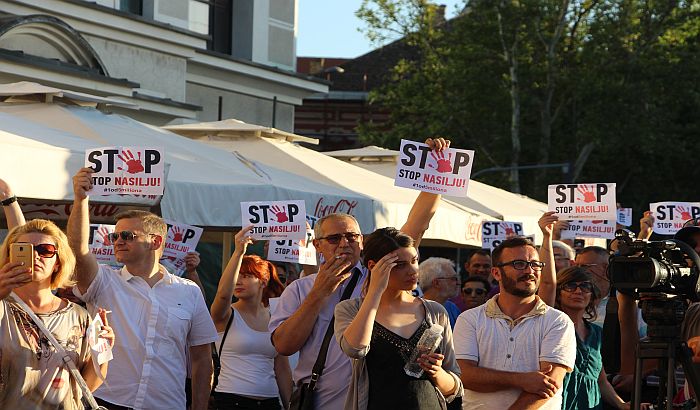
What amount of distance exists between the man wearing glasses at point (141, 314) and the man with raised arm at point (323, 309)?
527mm

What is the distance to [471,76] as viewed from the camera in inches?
1631

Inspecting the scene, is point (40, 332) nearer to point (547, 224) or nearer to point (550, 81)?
point (547, 224)

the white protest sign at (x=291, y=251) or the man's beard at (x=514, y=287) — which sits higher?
the white protest sign at (x=291, y=251)

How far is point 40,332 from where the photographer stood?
5.90 m

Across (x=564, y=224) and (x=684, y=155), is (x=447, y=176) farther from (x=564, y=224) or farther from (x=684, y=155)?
(x=684, y=155)

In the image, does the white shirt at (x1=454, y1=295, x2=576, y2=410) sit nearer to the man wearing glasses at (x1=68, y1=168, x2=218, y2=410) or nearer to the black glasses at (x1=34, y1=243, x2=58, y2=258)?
the man wearing glasses at (x1=68, y1=168, x2=218, y2=410)

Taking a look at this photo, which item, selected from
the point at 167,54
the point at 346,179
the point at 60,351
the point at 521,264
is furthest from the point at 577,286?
the point at 167,54

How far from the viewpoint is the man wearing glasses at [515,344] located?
717 cm

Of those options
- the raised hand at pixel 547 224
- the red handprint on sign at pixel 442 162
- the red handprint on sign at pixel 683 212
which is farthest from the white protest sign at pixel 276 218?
the red handprint on sign at pixel 683 212

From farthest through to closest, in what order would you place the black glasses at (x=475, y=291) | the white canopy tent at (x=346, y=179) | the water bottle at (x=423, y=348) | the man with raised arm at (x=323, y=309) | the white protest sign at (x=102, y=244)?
the white canopy tent at (x=346, y=179) < the black glasses at (x=475, y=291) < the white protest sign at (x=102, y=244) < the man with raised arm at (x=323, y=309) < the water bottle at (x=423, y=348)

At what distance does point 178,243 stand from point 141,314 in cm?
Answer: 355

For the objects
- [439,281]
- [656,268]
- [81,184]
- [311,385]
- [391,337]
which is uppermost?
[81,184]

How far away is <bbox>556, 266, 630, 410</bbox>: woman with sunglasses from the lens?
8086mm

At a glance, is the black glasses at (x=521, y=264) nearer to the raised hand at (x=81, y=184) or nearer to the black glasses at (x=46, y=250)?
the raised hand at (x=81, y=184)
